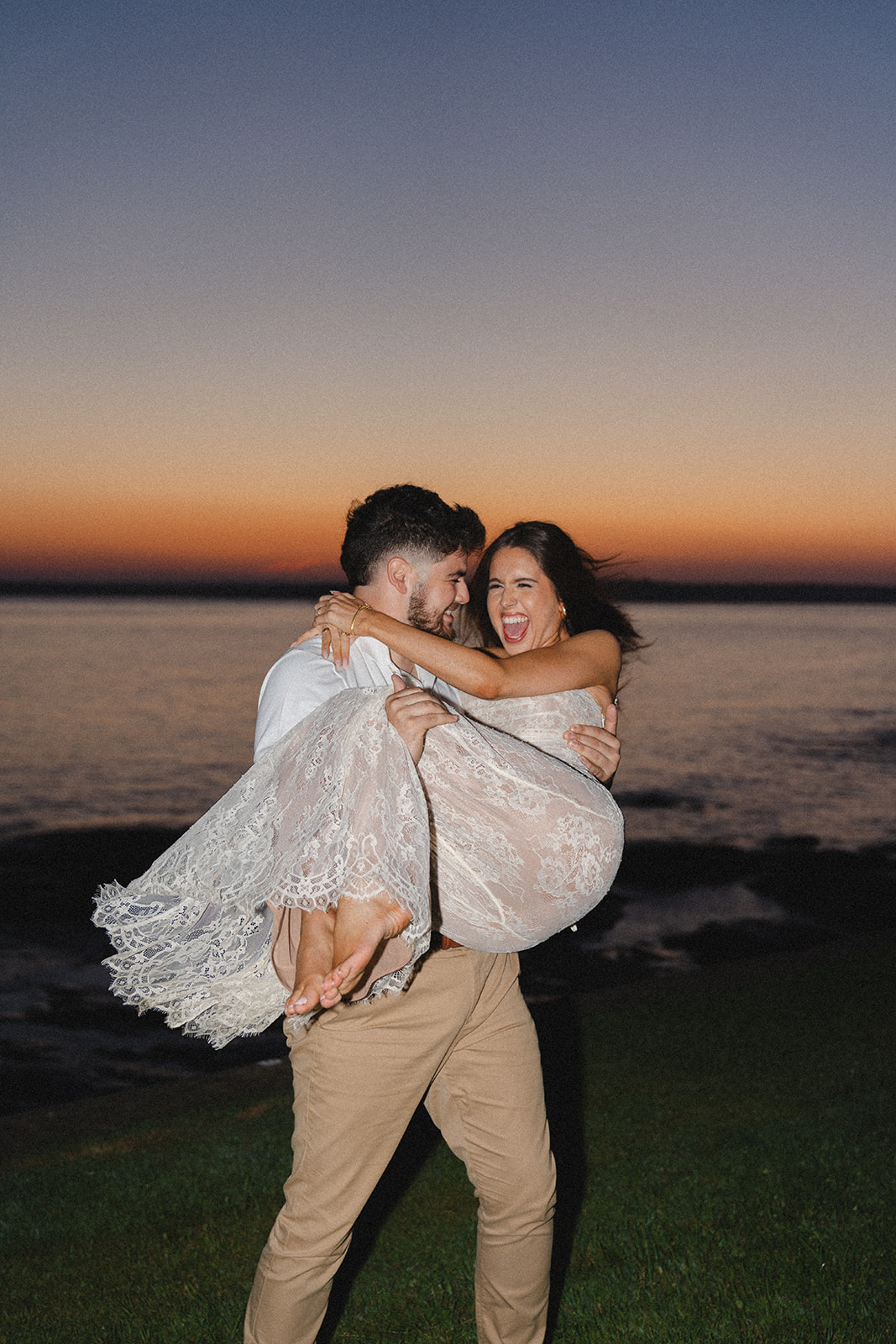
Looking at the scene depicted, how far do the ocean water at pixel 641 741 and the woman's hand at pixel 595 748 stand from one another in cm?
174

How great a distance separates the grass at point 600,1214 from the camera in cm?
382

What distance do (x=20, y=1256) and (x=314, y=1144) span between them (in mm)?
2446

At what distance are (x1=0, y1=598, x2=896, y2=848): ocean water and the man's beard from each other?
6.61 ft

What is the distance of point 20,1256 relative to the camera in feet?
14.7

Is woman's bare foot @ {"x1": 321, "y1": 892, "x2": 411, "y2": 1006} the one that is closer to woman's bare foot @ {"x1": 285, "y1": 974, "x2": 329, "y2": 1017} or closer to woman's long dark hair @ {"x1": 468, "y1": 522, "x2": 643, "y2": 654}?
woman's bare foot @ {"x1": 285, "y1": 974, "x2": 329, "y2": 1017}

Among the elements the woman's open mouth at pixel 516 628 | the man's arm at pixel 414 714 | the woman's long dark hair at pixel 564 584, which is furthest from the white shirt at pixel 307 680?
the woman's long dark hair at pixel 564 584

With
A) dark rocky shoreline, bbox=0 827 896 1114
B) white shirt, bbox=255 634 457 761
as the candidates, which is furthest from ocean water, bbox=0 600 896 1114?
white shirt, bbox=255 634 457 761

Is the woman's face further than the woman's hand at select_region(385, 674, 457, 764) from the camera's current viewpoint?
Yes

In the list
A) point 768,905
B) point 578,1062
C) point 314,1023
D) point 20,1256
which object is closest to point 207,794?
point 768,905

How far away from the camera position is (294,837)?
268cm

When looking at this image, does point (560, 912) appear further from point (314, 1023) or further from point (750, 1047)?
point (750, 1047)

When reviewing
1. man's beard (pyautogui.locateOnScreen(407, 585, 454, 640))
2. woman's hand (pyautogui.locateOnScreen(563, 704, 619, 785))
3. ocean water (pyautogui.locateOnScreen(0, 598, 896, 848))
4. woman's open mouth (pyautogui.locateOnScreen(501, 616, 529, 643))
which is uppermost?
man's beard (pyautogui.locateOnScreen(407, 585, 454, 640))

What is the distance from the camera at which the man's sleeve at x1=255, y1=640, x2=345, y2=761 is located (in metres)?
2.96

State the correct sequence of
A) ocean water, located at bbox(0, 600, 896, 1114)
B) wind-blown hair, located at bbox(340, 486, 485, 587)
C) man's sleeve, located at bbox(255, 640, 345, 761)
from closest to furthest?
1. man's sleeve, located at bbox(255, 640, 345, 761)
2. wind-blown hair, located at bbox(340, 486, 485, 587)
3. ocean water, located at bbox(0, 600, 896, 1114)
